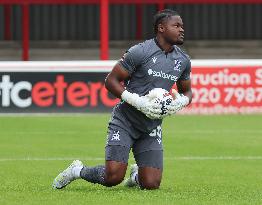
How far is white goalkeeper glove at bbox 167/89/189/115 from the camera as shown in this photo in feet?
36.7

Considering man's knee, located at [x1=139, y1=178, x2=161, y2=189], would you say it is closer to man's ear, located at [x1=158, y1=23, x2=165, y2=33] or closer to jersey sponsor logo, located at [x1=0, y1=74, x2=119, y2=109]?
man's ear, located at [x1=158, y1=23, x2=165, y2=33]

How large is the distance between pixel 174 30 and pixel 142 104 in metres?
0.85

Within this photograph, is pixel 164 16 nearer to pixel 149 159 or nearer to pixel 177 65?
pixel 177 65

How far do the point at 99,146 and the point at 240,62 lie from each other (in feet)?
26.6

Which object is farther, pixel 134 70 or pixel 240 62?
pixel 240 62

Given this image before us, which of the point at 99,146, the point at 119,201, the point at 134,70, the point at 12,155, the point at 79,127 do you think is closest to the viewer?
the point at 119,201

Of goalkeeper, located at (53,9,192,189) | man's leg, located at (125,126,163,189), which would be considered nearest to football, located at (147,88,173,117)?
goalkeeper, located at (53,9,192,189)

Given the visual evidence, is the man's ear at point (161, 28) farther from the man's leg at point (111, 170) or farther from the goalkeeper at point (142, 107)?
the man's leg at point (111, 170)

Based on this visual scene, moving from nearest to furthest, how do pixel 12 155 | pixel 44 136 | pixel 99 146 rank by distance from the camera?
pixel 12 155 < pixel 99 146 < pixel 44 136

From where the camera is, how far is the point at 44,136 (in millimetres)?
19844

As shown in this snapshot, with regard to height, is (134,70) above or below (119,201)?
above

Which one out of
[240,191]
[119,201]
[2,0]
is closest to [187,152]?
[240,191]

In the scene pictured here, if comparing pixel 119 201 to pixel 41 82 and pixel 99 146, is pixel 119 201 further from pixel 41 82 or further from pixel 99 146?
pixel 41 82

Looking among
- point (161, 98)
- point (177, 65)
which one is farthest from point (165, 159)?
point (161, 98)
